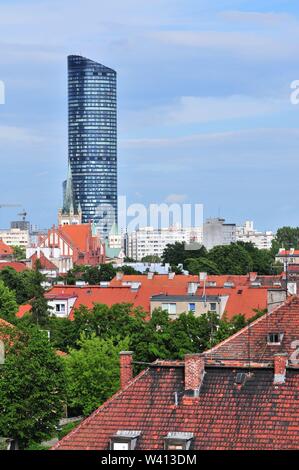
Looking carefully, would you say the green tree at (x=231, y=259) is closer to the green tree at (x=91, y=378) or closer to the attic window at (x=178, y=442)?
the green tree at (x=91, y=378)

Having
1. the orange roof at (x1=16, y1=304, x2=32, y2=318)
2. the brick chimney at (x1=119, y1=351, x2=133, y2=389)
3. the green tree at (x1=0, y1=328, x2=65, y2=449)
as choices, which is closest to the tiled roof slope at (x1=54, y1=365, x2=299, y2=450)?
the brick chimney at (x1=119, y1=351, x2=133, y2=389)

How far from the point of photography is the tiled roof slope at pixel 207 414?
78.4ft

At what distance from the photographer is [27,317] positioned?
69438 millimetres

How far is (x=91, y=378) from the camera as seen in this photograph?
162 feet

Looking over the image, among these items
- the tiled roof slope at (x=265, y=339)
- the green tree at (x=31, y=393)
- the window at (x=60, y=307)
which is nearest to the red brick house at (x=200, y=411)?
the tiled roof slope at (x=265, y=339)

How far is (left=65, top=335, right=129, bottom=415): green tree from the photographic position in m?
49.1

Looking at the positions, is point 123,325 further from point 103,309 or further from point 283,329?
point 283,329

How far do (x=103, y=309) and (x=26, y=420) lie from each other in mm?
17519

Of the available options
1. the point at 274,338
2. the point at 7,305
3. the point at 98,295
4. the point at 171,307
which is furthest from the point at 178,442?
the point at 98,295

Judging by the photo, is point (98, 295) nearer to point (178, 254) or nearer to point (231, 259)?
point (231, 259)

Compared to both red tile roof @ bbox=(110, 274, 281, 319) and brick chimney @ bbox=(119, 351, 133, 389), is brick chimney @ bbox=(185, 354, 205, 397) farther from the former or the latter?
red tile roof @ bbox=(110, 274, 281, 319)

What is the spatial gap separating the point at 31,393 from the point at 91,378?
6542 millimetres
